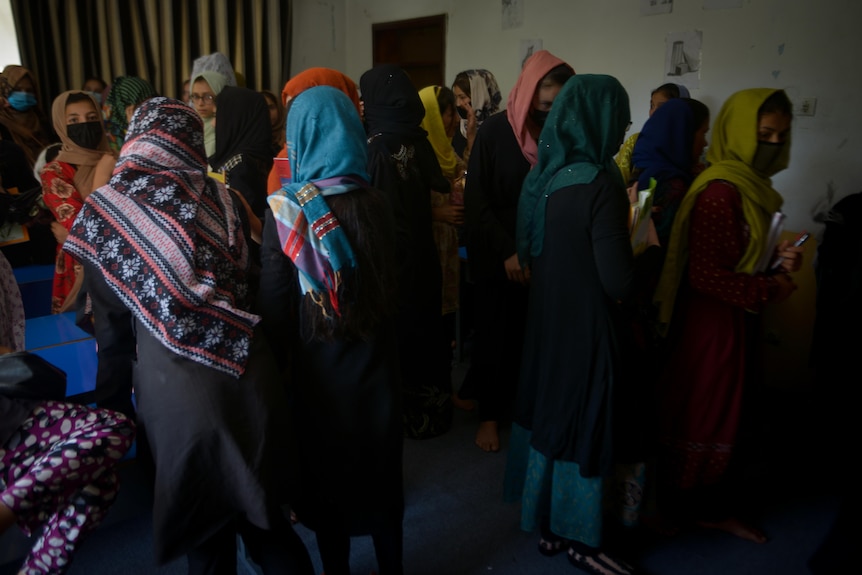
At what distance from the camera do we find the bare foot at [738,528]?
6.27ft

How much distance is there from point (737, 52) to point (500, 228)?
7.25ft

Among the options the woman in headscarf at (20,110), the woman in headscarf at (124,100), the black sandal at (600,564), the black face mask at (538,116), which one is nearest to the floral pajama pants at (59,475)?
the black sandal at (600,564)

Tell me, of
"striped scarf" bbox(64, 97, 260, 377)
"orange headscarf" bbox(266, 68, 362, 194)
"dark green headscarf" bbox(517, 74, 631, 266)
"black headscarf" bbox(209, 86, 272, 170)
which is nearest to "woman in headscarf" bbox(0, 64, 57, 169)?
"black headscarf" bbox(209, 86, 272, 170)

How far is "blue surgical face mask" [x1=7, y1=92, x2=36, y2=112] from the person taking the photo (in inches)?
130

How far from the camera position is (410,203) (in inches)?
82.7

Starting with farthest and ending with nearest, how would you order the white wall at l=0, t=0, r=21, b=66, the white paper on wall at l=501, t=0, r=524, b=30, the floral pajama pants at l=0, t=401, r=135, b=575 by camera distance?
the white paper on wall at l=501, t=0, r=524, b=30
the white wall at l=0, t=0, r=21, b=66
the floral pajama pants at l=0, t=401, r=135, b=575

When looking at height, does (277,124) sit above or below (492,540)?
above

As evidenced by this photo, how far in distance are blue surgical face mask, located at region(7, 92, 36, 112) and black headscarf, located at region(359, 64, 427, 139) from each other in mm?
2505

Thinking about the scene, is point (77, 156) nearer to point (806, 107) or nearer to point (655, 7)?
point (655, 7)

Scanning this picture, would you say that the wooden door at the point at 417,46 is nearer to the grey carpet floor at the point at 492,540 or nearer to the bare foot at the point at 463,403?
the bare foot at the point at 463,403

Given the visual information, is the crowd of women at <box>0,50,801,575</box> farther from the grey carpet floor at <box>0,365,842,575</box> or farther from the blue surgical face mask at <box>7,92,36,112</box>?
the blue surgical face mask at <box>7,92,36,112</box>

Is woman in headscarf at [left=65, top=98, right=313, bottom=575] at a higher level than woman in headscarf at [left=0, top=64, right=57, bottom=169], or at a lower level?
lower

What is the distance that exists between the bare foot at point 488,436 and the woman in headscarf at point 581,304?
Answer: 0.71 meters

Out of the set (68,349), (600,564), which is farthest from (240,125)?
(600,564)
